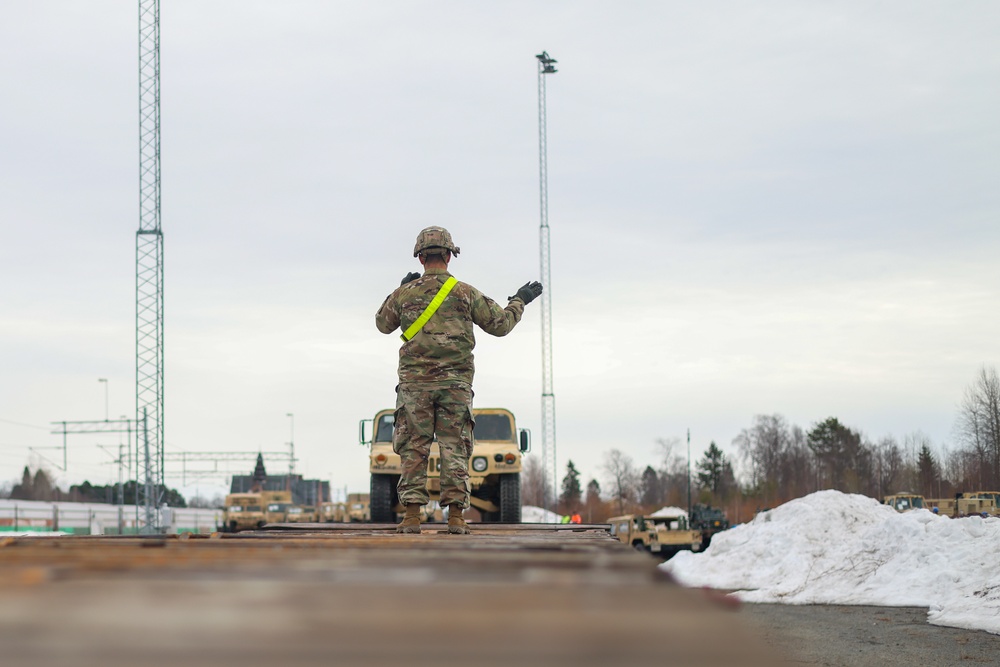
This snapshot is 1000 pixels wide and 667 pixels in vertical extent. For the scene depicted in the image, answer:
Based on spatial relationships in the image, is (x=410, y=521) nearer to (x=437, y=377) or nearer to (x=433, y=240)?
(x=437, y=377)

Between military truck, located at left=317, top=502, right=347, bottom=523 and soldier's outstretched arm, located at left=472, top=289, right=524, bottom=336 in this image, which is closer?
soldier's outstretched arm, located at left=472, top=289, right=524, bottom=336

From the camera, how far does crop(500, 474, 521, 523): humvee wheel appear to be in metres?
16.4

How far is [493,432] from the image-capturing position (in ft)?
61.5

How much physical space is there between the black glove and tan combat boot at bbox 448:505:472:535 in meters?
1.63

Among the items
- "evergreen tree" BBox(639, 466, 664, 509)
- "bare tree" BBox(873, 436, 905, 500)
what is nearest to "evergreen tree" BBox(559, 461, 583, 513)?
"evergreen tree" BBox(639, 466, 664, 509)

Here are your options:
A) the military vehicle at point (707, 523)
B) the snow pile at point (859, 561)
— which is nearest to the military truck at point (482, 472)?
the snow pile at point (859, 561)

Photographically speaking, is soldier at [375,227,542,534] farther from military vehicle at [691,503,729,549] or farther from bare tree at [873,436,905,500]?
bare tree at [873,436,905,500]

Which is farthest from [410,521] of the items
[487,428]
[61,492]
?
[61,492]

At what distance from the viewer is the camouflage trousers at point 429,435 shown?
24.7ft

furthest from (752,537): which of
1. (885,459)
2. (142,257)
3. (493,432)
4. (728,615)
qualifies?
(885,459)

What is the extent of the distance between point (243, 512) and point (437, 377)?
48546 mm

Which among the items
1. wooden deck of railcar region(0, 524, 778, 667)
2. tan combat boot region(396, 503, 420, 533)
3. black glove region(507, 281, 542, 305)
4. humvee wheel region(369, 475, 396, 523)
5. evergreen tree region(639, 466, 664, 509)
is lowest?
evergreen tree region(639, 466, 664, 509)

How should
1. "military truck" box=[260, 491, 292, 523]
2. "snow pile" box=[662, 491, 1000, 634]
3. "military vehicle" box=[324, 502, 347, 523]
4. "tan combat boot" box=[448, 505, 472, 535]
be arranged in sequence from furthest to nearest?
"military vehicle" box=[324, 502, 347, 523] → "military truck" box=[260, 491, 292, 523] → "snow pile" box=[662, 491, 1000, 634] → "tan combat boot" box=[448, 505, 472, 535]

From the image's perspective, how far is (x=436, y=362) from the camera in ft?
25.0
